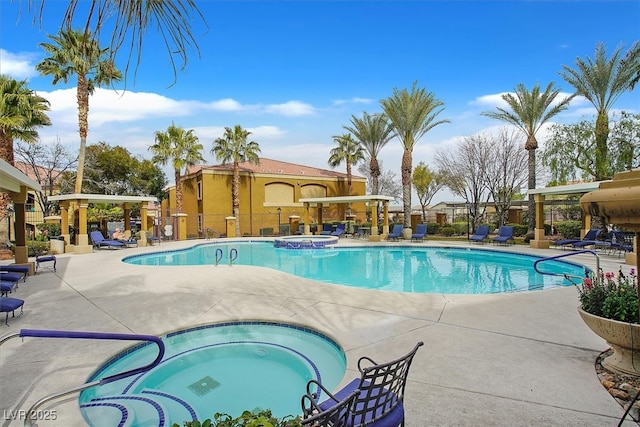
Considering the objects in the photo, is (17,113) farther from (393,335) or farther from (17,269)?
(393,335)

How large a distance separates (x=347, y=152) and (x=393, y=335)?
2829cm

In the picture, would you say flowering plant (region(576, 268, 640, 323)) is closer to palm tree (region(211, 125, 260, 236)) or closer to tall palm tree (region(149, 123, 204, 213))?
palm tree (region(211, 125, 260, 236))

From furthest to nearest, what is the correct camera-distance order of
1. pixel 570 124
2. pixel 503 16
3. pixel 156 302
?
pixel 570 124 < pixel 503 16 < pixel 156 302

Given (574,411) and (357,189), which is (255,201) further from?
(574,411)

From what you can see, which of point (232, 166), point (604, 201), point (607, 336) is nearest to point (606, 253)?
point (607, 336)

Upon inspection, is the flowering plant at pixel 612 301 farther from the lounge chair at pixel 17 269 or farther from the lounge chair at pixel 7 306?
the lounge chair at pixel 17 269

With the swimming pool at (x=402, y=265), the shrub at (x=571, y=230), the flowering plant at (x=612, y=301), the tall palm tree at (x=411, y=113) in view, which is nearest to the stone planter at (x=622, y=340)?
the flowering plant at (x=612, y=301)

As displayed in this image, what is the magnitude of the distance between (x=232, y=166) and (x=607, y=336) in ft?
91.2

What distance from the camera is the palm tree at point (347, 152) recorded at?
32281 millimetres

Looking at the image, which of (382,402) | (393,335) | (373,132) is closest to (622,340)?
(393,335)

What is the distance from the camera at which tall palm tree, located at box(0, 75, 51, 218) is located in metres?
14.2

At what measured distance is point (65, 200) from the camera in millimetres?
17953

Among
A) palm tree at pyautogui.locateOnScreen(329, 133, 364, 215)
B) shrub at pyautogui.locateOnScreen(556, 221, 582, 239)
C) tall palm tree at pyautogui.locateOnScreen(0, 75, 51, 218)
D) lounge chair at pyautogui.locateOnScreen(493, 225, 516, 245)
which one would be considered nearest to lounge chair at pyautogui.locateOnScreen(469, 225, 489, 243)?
lounge chair at pyautogui.locateOnScreen(493, 225, 516, 245)

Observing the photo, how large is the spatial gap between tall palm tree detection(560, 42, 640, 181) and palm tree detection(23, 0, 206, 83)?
20725 millimetres
